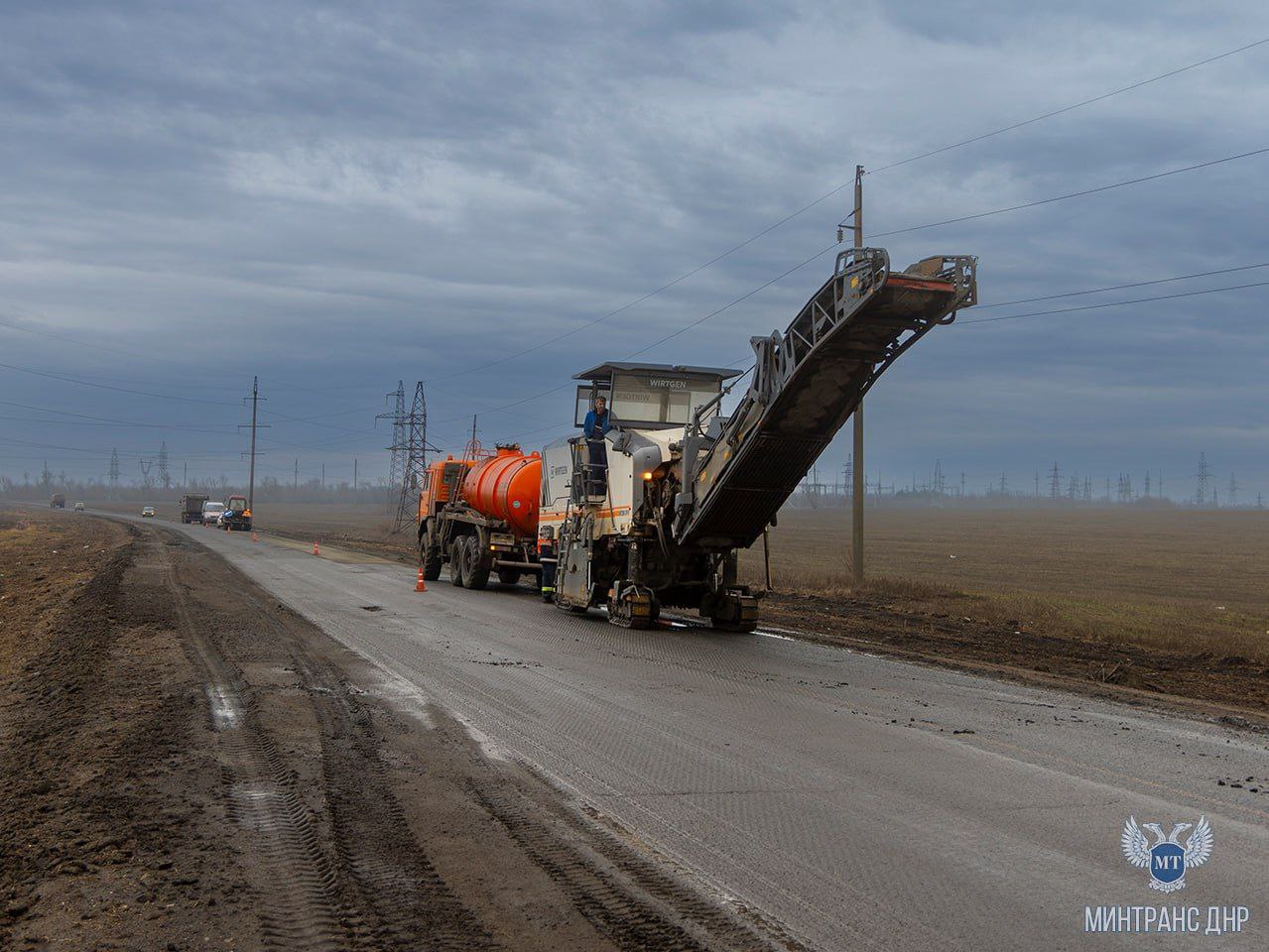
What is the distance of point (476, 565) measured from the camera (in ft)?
83.0

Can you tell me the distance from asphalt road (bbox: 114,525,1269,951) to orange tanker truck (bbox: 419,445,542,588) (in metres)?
10.3

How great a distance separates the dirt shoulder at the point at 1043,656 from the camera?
11648 mm

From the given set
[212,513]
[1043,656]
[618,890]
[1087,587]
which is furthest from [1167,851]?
[212,513]

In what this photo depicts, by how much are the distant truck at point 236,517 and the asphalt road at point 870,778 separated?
195 ft

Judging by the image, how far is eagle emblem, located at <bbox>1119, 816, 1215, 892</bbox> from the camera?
17.6 ft

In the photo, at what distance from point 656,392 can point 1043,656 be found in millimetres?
7243

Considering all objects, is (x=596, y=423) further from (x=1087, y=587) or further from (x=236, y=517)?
(x=236, y=517)

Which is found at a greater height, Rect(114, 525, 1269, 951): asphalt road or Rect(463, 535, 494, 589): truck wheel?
Rect(463, 535, 494, 589): truck wheel

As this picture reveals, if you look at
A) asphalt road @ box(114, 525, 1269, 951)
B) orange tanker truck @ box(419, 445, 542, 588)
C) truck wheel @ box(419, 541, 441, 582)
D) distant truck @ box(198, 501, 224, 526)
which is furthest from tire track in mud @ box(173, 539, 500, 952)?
distant truck @ box(198, 501, 224, 526)

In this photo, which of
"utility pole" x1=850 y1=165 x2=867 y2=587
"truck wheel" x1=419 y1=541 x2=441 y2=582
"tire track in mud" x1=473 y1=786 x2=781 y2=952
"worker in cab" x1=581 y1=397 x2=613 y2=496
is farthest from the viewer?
"truck wheel" x1=419 y1=541 x2=441 y2=582

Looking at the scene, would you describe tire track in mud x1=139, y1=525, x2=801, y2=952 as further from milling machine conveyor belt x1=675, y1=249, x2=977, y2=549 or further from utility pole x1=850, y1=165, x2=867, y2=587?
utility pole x1=850, y1=165, x2=867, y2=587

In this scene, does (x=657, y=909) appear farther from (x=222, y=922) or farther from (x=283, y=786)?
(x=283, y=786)

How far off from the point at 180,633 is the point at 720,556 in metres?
→ 7.83

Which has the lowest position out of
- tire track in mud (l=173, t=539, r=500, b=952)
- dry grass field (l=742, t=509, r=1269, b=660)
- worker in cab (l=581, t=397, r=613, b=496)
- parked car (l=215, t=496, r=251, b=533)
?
tire track in mud (l=173, t=539, r=500, b=952)
